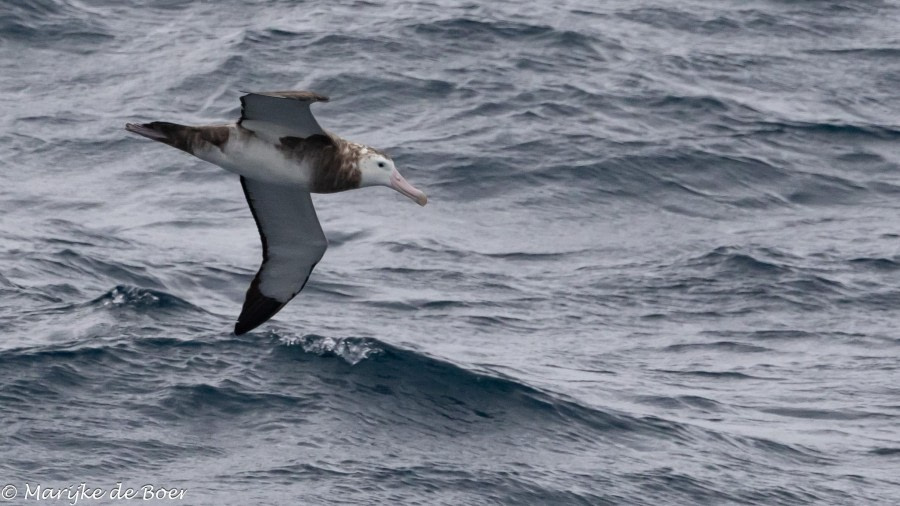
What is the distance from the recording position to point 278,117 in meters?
12.7

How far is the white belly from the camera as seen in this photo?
42.5 feet

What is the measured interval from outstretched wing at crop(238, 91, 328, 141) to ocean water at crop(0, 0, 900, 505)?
290 cm

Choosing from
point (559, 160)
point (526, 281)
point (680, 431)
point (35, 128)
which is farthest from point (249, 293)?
point (35, 128)

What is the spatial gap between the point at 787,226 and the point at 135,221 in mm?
8010

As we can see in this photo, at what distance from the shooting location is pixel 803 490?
49.8 feet

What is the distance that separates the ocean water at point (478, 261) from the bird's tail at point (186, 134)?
273cm

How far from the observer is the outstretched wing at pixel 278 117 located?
12352 millimetres

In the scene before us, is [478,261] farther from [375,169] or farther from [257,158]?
[257,158]

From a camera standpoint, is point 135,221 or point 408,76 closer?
point 135,221

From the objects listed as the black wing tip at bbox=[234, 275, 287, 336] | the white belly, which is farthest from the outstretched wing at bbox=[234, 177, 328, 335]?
the white belly

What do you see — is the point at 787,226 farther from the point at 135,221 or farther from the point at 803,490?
the point at 135,221

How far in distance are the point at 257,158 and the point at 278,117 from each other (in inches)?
19.6

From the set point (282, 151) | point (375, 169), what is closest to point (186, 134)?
point (282, 151)

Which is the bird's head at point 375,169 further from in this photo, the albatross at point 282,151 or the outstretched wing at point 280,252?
the outstretched wing at point 280,252
